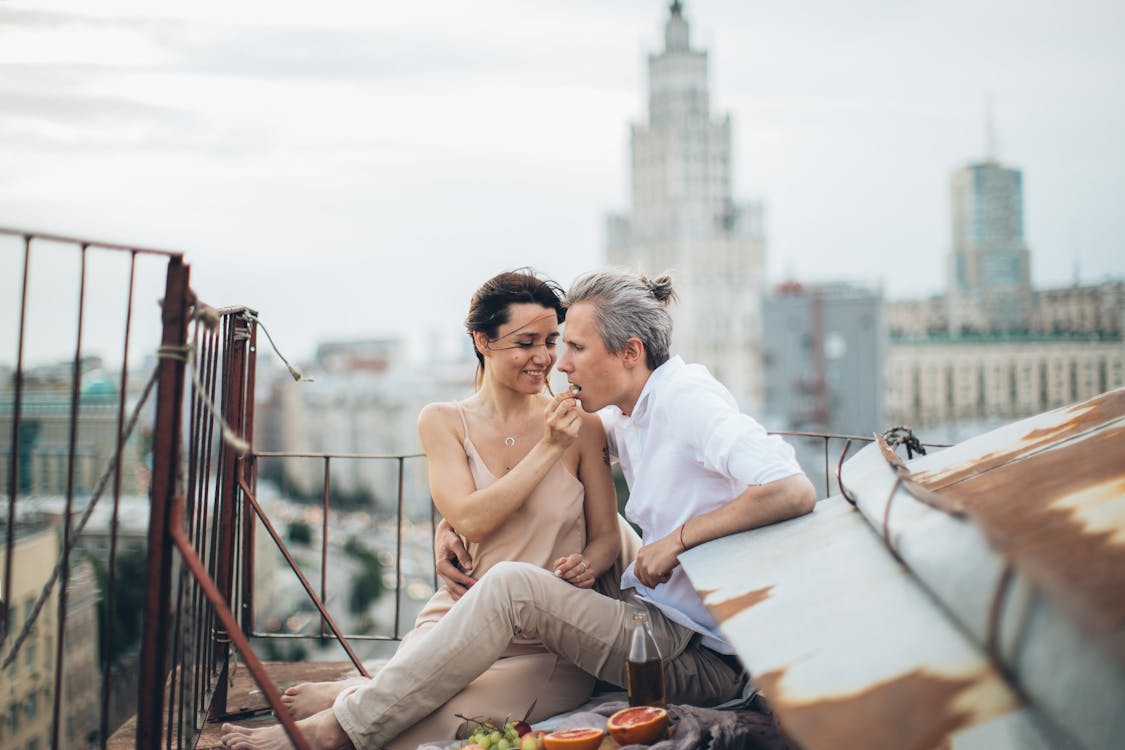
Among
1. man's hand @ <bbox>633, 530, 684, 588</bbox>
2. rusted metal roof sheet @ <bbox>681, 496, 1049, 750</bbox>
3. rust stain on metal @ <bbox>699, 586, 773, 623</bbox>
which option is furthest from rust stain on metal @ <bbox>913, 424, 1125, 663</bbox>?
man's hand @ <bbox>633, 530, 684, 588</bbox>

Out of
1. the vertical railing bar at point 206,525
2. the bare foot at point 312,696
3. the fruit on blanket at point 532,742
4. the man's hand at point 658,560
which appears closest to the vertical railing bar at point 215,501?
the vertical railing bar at point 206,525

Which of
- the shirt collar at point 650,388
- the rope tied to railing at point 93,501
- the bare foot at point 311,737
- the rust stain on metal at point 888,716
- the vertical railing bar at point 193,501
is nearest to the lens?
the rust stain on metal at point 888,716

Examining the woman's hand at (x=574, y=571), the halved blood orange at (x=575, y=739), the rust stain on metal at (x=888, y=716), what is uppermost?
the woman's hand at (x=574, y=571)

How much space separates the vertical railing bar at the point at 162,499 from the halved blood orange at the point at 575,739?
916 millimetres

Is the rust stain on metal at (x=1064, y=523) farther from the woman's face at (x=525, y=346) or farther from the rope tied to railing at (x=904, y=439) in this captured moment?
the woman's face at (x=525, y=346)

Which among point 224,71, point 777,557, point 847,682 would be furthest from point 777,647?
point 224,71

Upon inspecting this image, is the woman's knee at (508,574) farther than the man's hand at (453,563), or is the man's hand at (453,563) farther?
the man's hand at (453,563)

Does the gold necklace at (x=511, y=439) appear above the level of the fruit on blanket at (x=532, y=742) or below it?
above

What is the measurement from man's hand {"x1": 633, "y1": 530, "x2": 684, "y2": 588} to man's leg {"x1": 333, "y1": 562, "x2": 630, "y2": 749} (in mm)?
166

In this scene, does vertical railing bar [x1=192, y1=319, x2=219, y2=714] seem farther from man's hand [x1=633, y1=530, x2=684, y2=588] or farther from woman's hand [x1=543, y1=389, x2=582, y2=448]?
man's hand [x1=633, y1=530, x2=684, y2=588]

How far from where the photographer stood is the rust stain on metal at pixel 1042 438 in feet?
7.27

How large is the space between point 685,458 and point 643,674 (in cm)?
61

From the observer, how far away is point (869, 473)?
2.44 metres

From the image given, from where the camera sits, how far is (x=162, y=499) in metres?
Answer: 2.11
